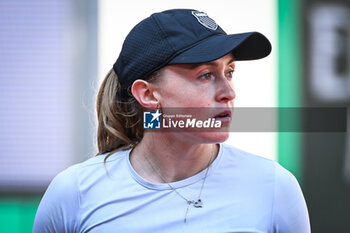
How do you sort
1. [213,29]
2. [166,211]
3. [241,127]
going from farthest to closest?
1. [241,127]
2. [213,29]
3. [166,211]

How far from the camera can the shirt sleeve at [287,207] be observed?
1.54m

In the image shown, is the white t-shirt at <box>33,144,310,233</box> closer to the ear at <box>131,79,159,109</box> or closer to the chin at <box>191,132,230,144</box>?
the chin at <box>191,132,230,144</box>

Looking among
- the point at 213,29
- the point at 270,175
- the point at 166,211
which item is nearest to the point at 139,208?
the point at 166,211

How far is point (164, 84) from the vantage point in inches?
62.7

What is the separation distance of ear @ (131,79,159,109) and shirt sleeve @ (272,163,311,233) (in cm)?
52

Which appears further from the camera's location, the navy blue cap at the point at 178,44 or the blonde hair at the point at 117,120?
the blonde hair at the point at 117,120

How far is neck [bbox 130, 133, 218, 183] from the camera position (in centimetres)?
165

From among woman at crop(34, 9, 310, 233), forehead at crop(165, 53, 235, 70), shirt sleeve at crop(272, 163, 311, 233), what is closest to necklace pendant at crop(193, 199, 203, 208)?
woman at crop(34, 9, 310, 233)

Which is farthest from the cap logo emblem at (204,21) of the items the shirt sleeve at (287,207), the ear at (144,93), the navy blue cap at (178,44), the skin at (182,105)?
the shirt sleeve at (287,207)

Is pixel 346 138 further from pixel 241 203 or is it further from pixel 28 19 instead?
pixel 28 19

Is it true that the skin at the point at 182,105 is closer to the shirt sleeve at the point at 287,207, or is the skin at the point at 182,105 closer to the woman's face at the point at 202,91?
the woman's face at the point at 202,91

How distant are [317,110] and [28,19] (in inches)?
98.2

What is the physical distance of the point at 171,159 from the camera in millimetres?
1670

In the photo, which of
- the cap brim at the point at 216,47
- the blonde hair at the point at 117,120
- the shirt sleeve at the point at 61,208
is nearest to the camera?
the cap brim at the point at 216,47
